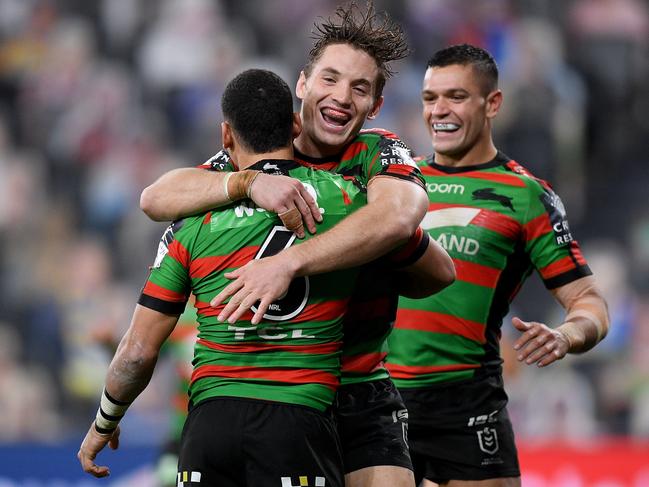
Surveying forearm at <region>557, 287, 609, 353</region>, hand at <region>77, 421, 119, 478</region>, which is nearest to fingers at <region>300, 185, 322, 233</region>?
hand at <region>77, 421, 119, 478</region>

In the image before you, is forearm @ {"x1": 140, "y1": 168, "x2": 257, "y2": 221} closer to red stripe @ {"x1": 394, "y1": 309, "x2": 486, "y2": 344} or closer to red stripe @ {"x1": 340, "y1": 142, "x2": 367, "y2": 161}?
red stripe @ {"x1": 340, "y1": 142, "x2": 367, "y2": 161}

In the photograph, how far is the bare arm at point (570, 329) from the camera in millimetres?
4215

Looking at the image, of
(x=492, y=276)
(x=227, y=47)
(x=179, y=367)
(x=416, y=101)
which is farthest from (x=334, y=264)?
(x=227, y=47)

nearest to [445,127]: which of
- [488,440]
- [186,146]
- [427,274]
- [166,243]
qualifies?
[427,274]

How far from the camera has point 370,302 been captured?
418cm

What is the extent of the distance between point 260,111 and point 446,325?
1626 mm

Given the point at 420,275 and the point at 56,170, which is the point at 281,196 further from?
the point at 56,170

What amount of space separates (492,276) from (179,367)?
7.98 feet

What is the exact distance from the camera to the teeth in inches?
206

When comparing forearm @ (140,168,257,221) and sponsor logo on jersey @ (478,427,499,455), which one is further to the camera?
sponsor logo on jersey @ (478,427,499,455)

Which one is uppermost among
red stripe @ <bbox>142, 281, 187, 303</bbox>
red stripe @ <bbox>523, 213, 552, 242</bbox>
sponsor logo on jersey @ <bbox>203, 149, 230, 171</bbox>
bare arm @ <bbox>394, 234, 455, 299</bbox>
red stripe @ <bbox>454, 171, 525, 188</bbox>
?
red stripe @ <bbox>454, 171, 525, 188</bbox>

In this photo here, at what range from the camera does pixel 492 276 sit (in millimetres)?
5016

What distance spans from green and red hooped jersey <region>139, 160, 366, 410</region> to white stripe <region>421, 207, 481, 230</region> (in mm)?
1318

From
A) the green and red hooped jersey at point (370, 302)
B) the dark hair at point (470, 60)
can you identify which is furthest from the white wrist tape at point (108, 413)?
the dark hair at point (470, 60)
